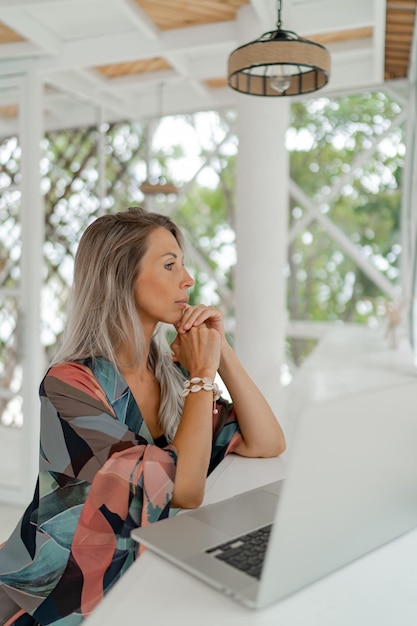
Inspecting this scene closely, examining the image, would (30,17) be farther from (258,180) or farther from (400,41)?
(400,41)

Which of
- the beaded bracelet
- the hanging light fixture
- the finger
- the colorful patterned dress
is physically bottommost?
the colorful patterned dress

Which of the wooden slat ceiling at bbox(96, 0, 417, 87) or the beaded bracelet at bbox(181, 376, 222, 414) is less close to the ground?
the wooden slat ceiling at bbox(96, 0, 417, 87)

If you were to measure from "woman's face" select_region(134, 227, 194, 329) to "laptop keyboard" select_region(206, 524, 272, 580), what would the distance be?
1.62 ft

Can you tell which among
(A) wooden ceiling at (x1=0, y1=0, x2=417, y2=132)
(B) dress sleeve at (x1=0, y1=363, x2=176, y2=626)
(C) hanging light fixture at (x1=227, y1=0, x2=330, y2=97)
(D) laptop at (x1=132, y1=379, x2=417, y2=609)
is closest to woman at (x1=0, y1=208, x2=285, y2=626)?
(B) dress sleeve at (x1=0, y1=363, x2=176, y2=626)

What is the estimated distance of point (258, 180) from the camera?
259 cm

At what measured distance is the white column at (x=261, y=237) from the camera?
258 cm

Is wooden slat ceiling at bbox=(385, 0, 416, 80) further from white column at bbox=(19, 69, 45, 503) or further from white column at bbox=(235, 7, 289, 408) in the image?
white column at bbox=(19, 69, 45, 503)

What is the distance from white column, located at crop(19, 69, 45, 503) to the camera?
8.52 feet

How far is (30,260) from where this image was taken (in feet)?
8.56

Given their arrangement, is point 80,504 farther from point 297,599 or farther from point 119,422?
→ point 297,599

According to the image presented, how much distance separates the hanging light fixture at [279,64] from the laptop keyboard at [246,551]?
1079 millimetres

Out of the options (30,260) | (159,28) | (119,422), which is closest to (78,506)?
(119,422)

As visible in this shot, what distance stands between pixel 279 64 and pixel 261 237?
1.21 meters

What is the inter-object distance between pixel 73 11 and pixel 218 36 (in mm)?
576
